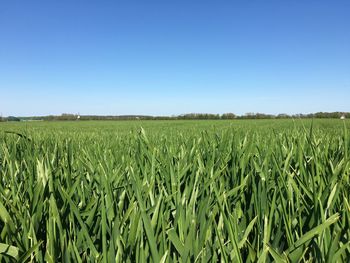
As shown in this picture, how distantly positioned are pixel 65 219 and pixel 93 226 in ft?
0.30

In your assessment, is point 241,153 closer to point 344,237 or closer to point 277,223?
point 277,223

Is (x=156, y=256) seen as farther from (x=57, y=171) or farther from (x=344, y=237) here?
(x=57, y=171)

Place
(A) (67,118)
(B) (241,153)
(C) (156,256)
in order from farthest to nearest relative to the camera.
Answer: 1. (A) (67,118)
2. (B) (241,153)
3. (C) (156,256)

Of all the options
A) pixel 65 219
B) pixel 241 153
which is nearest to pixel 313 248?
pixel 65 219

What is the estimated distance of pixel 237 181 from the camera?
4.13 feet

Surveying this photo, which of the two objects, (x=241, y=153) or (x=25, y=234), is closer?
(x=25, y=234)

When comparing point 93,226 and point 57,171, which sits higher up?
point 57,171

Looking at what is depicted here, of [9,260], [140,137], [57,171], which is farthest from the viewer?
[140,137]

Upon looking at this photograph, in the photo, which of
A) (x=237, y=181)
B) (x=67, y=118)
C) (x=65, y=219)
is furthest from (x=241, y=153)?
(x=67, y=118)

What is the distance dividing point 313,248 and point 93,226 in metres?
0.60

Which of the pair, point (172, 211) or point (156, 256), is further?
point (172, 211)

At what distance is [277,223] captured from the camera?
0.88 m

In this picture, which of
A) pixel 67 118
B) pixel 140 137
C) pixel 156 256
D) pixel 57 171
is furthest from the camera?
pixel 67 118

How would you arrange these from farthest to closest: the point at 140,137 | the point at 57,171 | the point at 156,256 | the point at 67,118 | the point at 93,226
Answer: the point at 67,118, the point at 140,137, the point at 57,171, the point at 93,226, the point at 156,256
